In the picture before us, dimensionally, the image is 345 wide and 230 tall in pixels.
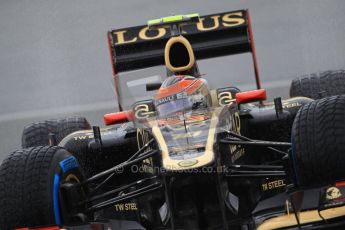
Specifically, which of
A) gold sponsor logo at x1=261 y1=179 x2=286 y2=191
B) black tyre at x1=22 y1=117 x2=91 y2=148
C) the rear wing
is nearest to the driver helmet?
gold sponsor logo at x1=261 y1=179 x2=286 y2=191

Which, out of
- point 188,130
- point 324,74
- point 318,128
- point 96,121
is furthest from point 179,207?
point 96,121

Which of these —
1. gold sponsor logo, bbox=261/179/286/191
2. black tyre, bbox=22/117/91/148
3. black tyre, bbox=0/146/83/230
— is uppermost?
black tyre, bbox=22/117/91/148

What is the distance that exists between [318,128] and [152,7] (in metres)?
7.47

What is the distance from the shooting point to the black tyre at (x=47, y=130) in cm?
762

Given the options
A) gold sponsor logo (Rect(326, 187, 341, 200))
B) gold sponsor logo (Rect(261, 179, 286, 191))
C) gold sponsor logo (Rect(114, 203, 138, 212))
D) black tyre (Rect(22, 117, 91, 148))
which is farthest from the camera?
black tyre (Rect(22, 117, 91, 148))

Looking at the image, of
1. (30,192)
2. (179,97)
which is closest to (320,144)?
(179,97)

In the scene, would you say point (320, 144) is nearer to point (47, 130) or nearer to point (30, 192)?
point (30, 192)

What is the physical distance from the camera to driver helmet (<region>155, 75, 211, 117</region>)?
5703 millimetres

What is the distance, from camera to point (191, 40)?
26.7 ft

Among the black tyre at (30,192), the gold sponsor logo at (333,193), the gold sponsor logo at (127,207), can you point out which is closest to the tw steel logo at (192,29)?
the gold sponsor logo at (127,207)

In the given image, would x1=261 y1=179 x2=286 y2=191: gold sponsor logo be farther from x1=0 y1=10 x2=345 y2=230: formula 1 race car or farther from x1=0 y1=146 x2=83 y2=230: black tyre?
x1=0 y1=146 x2=83 y2=230: black tyre

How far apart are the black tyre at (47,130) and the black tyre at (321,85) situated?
219 centimetres

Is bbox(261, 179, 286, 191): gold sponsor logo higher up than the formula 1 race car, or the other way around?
the formula 1 race car

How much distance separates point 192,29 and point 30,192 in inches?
137
